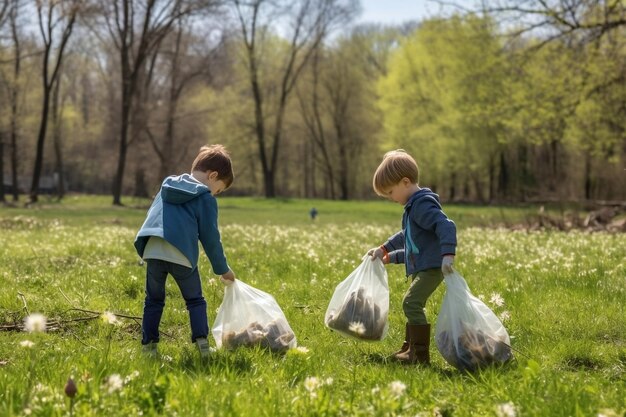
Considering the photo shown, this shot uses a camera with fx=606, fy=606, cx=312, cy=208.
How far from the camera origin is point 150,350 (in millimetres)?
4496

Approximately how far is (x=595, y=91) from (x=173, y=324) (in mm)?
20816

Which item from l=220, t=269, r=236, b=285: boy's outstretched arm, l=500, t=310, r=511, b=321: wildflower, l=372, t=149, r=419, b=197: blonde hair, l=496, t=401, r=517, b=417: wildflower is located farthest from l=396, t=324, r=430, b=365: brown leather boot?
l=496, t=401, r=517, b=417: wildflower

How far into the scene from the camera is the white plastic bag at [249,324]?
4.63 meters

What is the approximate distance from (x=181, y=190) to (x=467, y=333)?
231cm

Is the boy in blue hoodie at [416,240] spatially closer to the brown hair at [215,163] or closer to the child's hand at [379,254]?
the child's hand at [379,254]

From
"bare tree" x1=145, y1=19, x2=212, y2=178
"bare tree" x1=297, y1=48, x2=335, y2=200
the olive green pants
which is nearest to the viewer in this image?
the olive green pants

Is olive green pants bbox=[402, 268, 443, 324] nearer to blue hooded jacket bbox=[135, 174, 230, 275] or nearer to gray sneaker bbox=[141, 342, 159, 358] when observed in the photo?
blue hooded jacket bbox=[135, 174, 230, 275]

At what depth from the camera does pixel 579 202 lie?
63.5ft

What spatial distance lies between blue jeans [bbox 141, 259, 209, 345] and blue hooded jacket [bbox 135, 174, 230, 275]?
0.48ft

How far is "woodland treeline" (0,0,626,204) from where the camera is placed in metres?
23.5

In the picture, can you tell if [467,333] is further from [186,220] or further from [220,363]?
[186,220]

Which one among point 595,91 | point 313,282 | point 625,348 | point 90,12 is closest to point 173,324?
Answer: point 313,282

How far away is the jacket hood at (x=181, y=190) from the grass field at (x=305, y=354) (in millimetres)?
1120

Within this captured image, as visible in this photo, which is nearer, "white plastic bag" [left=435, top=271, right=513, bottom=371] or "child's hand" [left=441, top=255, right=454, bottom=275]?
"white plastic bag" [left=435, top=271, right=513, bottom=371]
